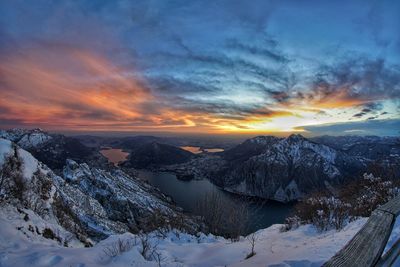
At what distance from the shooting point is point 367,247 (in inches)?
96.9

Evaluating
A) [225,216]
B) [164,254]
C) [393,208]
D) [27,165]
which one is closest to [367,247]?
[393,208]

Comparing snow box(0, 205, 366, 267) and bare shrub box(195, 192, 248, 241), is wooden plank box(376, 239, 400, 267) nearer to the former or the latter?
snow box(0, 205, 366, 267)

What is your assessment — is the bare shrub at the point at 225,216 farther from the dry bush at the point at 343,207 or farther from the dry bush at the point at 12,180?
the dry bush at the point at 12,180

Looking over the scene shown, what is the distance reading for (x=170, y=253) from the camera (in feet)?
26.8

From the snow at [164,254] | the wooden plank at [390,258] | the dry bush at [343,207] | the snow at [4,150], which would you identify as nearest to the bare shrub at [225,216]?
the dry bush at [343,207]

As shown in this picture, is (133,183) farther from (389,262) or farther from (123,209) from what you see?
(389,262)

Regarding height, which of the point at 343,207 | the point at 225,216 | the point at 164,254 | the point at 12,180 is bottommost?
the point at 225,216

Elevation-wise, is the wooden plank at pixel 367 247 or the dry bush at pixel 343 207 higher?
the wooden plank at pixel 367 247

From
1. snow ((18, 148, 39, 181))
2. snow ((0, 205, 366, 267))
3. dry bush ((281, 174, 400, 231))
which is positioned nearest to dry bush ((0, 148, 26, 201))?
snow ((18, 148, 39, 181))

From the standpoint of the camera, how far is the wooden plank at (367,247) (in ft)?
7.41

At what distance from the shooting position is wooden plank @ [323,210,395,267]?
7.41 feet

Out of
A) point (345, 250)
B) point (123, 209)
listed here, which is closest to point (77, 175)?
point (123, 209)

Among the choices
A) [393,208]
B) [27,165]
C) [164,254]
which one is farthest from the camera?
[27,165]

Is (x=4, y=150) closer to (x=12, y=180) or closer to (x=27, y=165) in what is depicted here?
(x=27, y=165)
